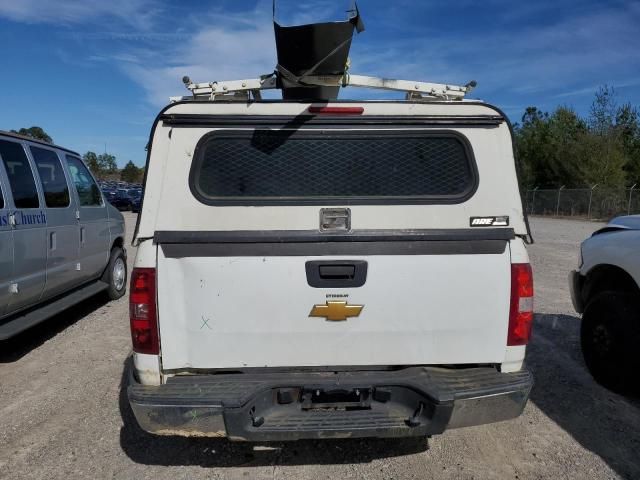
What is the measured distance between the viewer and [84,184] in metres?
6.44

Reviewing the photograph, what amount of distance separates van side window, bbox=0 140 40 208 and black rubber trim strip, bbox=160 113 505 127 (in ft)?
9.34

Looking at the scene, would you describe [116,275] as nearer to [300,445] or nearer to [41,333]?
[41,333]

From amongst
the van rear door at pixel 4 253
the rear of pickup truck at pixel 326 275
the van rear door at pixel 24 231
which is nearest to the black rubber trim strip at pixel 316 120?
the rear of pickup truck at pixel 326 275

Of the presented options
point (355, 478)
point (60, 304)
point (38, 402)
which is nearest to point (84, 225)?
point (60, 304)

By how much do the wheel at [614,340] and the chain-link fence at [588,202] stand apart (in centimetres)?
2363

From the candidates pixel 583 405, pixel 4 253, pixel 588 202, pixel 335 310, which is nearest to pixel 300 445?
pixel 335 310

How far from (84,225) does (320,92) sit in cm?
434

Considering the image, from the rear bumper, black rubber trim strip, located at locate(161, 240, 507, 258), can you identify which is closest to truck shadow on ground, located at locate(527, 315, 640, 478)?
the rear bumper

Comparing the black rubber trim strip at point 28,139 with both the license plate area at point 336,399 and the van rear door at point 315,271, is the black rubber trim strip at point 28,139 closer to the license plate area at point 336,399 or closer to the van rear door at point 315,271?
the van rear door at point 315,271

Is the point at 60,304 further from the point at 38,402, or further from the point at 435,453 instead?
the point at 435,453

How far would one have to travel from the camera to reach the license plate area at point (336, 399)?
2604mm

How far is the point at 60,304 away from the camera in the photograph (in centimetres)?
548

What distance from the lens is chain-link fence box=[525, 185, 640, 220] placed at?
1126 inches

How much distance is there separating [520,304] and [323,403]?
3.97ft
